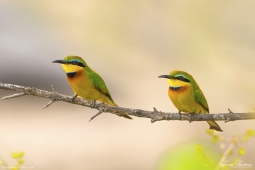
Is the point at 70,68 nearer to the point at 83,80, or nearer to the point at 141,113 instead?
the point at 83,80

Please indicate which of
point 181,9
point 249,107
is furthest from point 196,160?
point 181,9

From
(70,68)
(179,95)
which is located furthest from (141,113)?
(70,68)

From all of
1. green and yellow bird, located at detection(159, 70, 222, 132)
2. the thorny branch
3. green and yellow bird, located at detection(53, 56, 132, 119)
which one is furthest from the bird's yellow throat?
green and yellow bird, located at detection(159, 70, 222, 132)

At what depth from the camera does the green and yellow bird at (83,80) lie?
1.23 metres

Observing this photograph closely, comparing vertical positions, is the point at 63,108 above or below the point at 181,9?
below

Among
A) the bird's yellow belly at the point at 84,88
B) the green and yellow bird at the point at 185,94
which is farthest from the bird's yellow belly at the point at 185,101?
the bird's yellow belly at the point at 84,88

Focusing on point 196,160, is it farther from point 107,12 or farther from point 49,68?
point 107,12

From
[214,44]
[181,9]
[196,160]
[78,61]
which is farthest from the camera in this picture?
[181,9]

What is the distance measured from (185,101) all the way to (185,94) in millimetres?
23

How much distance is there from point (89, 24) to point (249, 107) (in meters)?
6.03

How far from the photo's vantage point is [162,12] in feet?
22.5

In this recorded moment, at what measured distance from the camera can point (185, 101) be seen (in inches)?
46.7

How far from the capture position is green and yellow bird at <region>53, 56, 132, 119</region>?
123 centimetres

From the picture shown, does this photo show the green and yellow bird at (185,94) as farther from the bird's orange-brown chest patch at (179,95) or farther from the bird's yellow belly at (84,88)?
the bird's yellow belly at (84,88)
